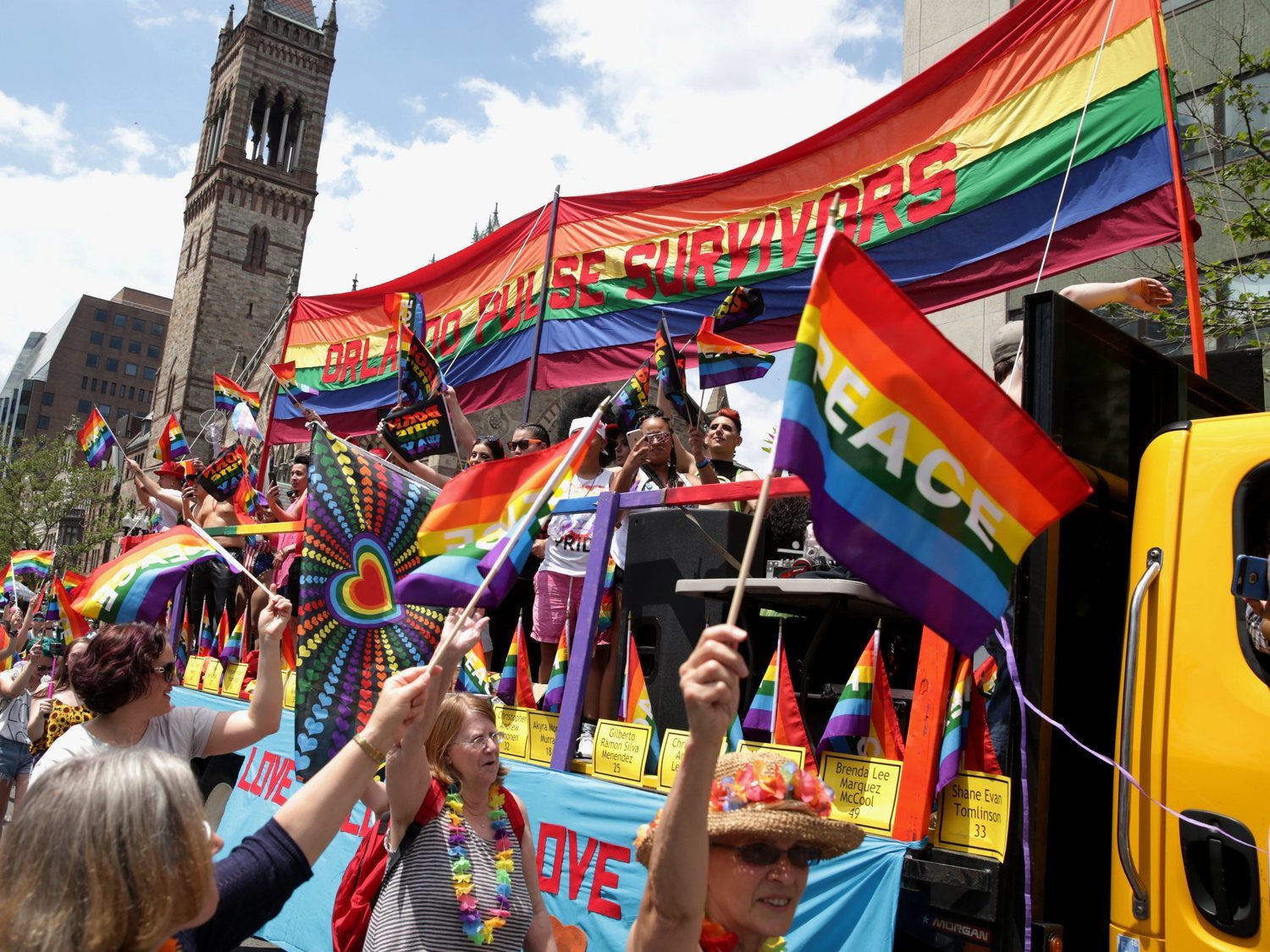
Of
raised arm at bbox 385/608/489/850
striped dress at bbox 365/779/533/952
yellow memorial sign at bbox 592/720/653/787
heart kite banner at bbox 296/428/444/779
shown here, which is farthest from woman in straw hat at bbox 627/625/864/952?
heart kite banner at bbox 296/428/444/779

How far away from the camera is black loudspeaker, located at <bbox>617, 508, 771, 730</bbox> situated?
13.1 ft

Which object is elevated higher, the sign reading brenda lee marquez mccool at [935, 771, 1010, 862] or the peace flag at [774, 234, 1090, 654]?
the peace flag at [774, 234, 1090, 654]

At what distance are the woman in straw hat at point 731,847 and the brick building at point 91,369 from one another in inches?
4443

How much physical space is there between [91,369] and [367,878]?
11953 cm

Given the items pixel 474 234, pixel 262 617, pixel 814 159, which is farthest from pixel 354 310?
pixel 474 234

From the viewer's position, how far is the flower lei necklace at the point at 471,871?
2943mm

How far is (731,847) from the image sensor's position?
7.50ft

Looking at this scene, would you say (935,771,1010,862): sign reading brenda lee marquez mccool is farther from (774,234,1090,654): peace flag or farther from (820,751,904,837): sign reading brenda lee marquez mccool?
(774,234,1090,654): peace flag

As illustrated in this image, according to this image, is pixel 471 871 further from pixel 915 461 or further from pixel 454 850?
pixel 915 461

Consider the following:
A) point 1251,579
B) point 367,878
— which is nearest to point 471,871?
point 367,878

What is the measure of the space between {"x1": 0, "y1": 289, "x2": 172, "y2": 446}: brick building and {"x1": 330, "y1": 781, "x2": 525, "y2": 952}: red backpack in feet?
366

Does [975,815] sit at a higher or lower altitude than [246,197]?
lower

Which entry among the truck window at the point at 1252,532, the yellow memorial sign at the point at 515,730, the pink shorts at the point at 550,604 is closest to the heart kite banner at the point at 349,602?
the yellow memorial sign at the point at 515,730

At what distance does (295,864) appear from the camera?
2041 mm
